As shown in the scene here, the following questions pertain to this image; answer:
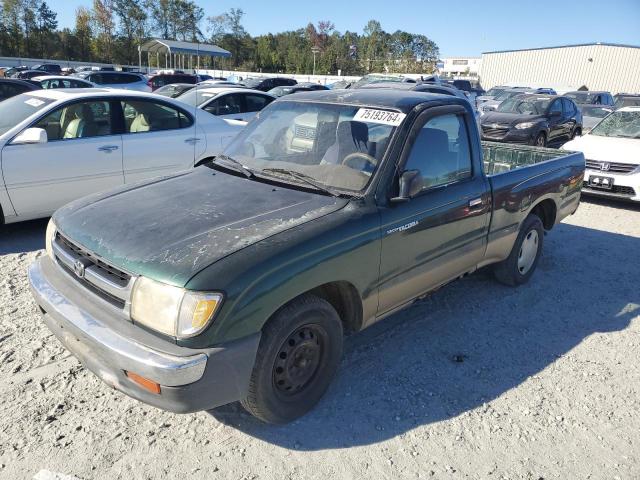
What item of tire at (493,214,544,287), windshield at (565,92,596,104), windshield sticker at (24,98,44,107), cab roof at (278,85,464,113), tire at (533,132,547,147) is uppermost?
windshield at (565,92,596,104)

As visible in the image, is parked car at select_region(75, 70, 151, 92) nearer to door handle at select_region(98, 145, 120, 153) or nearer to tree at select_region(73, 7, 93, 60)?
door handle at select_region(98, 145, 120, 153)

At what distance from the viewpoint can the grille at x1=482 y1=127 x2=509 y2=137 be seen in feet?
45.5

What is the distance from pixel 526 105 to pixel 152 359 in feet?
49.6

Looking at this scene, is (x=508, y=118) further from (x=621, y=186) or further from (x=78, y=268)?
(x=78, y=268)

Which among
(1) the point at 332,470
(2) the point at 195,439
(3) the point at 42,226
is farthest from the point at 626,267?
(3) the point at 42,226

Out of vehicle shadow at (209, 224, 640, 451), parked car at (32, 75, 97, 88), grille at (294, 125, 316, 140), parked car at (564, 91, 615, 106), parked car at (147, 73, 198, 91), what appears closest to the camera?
vehicle shadow at (209, 224, 640, 451)

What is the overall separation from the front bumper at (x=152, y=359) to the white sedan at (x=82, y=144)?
3322 mm

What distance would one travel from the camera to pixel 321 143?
362 cm

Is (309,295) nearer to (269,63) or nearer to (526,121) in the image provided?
(526,121)

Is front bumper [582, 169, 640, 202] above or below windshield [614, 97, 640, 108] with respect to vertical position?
below

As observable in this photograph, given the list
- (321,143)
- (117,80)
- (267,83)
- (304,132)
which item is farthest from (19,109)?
(267,83)

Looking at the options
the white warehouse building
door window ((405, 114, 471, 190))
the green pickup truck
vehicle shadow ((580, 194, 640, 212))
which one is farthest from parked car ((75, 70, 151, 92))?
the white warehouse building

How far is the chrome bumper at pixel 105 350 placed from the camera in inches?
92.4

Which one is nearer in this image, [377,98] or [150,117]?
[377,98]
